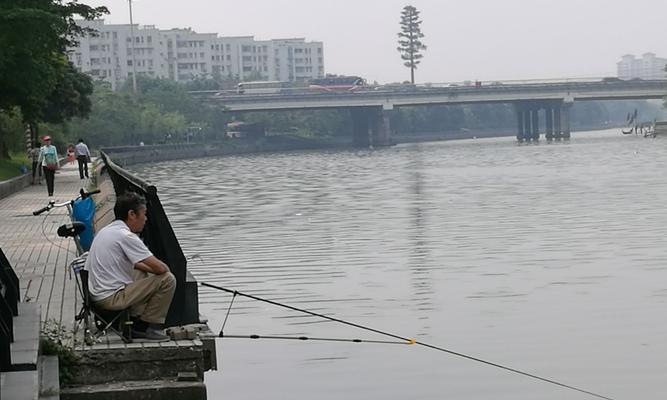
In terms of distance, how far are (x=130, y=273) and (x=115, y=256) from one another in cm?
21

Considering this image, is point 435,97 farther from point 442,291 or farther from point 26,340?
point 26,340

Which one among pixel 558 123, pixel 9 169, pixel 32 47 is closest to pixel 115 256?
pixel 32 47

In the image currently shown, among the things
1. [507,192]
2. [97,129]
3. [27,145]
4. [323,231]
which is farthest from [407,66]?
[323,231]

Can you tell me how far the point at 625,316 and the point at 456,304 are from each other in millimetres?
2234

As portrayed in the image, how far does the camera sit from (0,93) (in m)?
40.0

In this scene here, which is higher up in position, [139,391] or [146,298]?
[146,298]

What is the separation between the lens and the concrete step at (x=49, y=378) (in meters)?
9.70

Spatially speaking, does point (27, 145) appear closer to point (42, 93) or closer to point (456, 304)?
point (42, 93)

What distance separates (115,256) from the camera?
10.8 m

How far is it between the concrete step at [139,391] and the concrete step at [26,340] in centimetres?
43

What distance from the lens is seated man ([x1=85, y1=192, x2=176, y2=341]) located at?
10.7 meters

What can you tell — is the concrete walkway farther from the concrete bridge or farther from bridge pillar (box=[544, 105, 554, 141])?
bridge pillar (box=[544, 105, 554, 141])

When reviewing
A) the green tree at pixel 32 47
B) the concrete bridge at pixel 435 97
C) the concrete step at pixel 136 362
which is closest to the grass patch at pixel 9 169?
the green tree at pixel 32 47

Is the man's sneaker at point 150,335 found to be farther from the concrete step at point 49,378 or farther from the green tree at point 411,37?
the green tree at point 411,37
